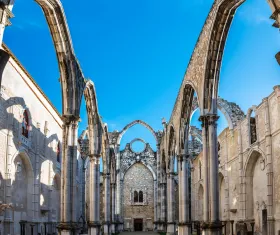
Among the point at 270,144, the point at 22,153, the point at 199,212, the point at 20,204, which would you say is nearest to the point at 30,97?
the point at 22,153

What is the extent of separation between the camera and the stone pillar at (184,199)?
20.0 metres

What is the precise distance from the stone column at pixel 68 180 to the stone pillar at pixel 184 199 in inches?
277

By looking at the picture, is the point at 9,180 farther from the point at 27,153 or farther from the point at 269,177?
the point at 269,177

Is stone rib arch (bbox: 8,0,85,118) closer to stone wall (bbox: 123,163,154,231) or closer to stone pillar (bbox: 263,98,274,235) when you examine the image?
stone pillar (bbox: 263,98,274,235)

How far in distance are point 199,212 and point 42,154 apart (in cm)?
1636

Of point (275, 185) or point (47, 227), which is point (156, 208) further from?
point (275, 185)

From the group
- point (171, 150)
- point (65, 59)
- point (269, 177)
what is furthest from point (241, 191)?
point (65, 59)

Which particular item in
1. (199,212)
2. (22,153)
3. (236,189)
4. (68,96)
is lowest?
(199,212)

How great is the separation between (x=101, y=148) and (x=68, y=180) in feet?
27.6

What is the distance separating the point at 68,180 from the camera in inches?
571

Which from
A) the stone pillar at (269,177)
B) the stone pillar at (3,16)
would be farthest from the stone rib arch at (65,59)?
the stone pillar at (269,177)

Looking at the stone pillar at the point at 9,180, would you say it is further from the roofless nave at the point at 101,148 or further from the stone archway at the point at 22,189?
the stone archway at the point at 22,189

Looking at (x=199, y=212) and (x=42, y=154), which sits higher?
(x=42, y=154)

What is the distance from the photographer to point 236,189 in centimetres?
2338
